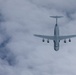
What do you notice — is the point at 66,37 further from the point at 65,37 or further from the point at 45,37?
the point at 45,37

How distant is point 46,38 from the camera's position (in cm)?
19838

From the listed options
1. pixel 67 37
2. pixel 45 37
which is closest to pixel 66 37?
pixel 67 37

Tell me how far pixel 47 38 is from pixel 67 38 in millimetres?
12294

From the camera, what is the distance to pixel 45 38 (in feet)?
649

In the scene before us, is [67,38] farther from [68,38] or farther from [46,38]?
[46,38]

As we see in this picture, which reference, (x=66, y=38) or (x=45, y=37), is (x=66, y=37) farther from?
(x=45, y=37)

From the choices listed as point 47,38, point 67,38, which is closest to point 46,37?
point 47,38

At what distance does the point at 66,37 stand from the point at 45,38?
42.6ft

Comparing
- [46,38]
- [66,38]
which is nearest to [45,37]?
[46,38]

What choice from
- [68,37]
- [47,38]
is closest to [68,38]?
[68,37]

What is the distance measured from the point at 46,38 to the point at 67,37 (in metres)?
12.9

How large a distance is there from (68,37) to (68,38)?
87cm

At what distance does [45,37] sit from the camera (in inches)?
7810

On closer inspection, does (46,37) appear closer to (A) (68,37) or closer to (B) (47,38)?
(B) (47,38)
